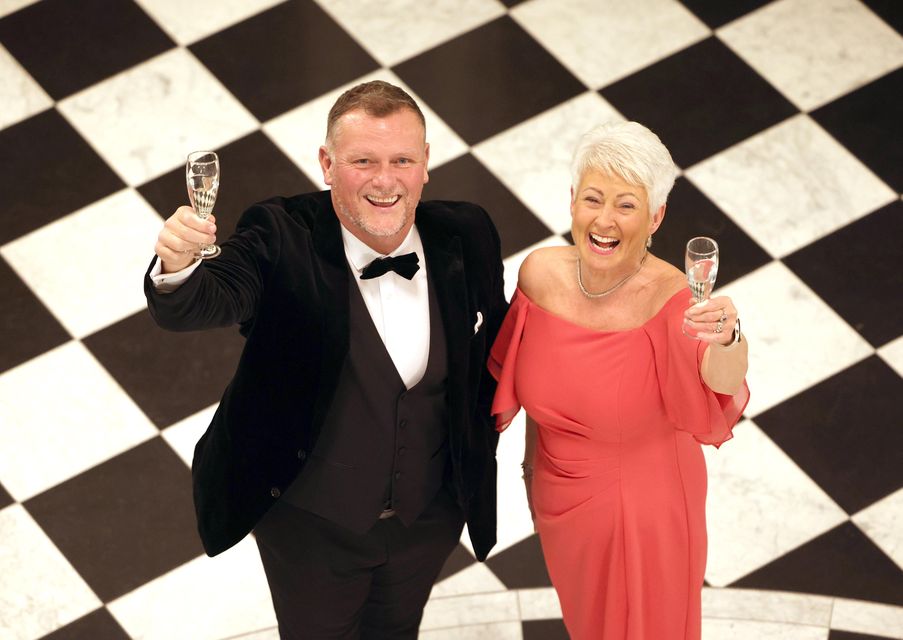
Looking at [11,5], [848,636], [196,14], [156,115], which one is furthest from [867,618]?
[11,5]

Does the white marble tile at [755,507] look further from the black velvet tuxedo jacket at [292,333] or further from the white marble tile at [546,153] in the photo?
the black velvet tuxedo jacket at [292,333]

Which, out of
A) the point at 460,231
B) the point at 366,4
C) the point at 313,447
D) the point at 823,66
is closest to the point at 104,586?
the point at 313,447

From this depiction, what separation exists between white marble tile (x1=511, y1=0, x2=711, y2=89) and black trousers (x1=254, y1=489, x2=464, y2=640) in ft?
7.73

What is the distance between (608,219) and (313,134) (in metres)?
2.19

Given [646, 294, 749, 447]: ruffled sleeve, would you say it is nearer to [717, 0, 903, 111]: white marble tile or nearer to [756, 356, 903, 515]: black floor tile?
[756, 356, 903, 515]: black floor tile

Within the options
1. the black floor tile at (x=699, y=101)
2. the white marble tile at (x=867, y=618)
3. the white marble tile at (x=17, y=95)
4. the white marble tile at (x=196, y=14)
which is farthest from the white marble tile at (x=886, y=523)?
the white marble tile at (x=17, y=95)

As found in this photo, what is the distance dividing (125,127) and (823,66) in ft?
7.48

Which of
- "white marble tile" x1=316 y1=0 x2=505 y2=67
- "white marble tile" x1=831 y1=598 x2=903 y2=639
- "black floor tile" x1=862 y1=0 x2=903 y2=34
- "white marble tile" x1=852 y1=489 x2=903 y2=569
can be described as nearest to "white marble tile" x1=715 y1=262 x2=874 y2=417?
"white marble tile" x1=852 y1=489 x2=903 y2=569

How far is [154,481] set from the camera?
4.33 m

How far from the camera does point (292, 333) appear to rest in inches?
118

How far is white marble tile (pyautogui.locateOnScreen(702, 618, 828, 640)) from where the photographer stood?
155 inches

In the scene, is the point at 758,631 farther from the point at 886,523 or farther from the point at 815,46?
the point at 815,46

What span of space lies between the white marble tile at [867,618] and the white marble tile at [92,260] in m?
2.11

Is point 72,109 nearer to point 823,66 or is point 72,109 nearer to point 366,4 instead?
point 366,4
